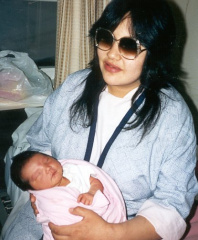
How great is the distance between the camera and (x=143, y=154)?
1.32 m

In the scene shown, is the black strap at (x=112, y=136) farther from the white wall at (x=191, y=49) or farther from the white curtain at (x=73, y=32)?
the white wall at (x=191, y=49)

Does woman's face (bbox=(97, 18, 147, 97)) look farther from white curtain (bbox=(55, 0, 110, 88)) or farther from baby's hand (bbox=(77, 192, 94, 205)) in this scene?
white curtain (bbox=(55, 0, 110, 88))

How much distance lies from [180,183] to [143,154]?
22cm

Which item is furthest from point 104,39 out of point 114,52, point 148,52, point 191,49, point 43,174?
point 191,49

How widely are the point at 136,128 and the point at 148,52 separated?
0.39 metres

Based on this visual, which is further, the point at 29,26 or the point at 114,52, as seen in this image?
the point at 29,26

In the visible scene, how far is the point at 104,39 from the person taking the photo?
1.31 m

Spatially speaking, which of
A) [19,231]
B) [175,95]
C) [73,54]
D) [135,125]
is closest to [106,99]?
[135,125]

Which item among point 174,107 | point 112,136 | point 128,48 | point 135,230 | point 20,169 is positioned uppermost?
point 128,48

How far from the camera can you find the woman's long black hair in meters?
1.23

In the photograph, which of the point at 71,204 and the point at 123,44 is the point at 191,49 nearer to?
the point at 123,44

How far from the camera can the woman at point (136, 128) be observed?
3.97 feet

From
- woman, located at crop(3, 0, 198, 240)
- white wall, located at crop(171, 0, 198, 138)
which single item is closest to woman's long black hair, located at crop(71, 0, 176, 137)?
woman, located at crop(3, 0, 198, 240)

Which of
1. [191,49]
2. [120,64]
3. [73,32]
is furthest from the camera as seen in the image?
[191,49]
